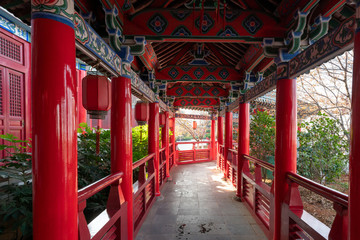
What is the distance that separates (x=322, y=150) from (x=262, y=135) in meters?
1.91

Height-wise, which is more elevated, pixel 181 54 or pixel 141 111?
pixel 181 54

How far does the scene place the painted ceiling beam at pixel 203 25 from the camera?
2883 mm

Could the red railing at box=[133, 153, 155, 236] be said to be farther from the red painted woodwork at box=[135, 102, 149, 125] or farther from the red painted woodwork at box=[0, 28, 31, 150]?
the red painted woodwork at box=[0, 28, 31, 150]

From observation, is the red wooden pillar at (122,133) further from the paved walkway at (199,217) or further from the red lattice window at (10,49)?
the red lattice window at (10,49)

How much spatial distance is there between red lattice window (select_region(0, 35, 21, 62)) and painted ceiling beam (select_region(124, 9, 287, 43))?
3.52 metres

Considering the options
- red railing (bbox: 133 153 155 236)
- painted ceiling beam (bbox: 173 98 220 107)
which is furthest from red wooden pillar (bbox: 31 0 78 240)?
painted ceiling beam (bbox: 173 98 220 107)

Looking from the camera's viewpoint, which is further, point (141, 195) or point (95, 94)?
point (141, 195)

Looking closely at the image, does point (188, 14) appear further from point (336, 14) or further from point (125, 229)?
point (125, 229)

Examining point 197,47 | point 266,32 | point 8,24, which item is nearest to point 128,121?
point 266,32

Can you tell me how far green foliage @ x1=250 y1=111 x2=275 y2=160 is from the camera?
6.93m

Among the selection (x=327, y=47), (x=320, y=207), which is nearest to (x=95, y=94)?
(x=327, y=47)

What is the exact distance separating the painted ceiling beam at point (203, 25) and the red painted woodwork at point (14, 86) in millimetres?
3566

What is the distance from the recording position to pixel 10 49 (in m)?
4.44

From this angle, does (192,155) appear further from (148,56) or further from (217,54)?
(148,56)
